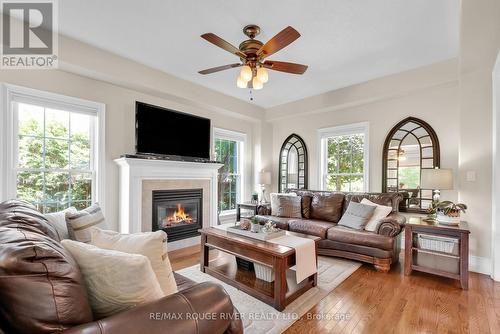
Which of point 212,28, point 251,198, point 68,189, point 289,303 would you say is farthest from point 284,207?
point 68,189

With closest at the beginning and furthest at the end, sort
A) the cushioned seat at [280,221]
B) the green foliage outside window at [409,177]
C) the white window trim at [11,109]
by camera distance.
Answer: the white window trim at [11,109]
the green foliage outside window at [409,177]
the cushioned seat at [280,221]

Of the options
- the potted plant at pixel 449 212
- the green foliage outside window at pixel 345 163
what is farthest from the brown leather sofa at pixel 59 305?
the green foliage outside window at pixel 345 163

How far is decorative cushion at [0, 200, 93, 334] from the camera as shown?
75 cm

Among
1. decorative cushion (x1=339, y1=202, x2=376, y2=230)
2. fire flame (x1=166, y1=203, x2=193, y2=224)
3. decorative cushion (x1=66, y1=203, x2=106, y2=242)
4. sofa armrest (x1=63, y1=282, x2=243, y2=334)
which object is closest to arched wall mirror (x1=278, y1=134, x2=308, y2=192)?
decorative cushion (x1=339, y1=202, x2=376, y2=230)

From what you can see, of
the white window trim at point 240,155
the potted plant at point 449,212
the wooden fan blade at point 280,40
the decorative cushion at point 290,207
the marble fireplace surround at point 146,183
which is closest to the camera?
the wooden fan blade at point 280,40

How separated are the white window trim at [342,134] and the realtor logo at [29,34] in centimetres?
442

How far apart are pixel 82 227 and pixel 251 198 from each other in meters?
3.92

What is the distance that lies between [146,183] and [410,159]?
13.7 ft

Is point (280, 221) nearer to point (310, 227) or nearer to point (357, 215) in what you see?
point (310, 227)

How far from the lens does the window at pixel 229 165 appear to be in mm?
5219

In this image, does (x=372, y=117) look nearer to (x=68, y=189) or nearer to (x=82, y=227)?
(x=82, y=227)

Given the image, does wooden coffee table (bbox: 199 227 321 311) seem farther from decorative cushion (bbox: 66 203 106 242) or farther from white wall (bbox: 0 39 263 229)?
white wall (bbox: 0 39 263 229)

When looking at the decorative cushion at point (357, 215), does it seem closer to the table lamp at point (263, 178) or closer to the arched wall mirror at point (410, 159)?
the arched wall mirror at point (410, 159)

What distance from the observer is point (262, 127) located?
18.7ft
